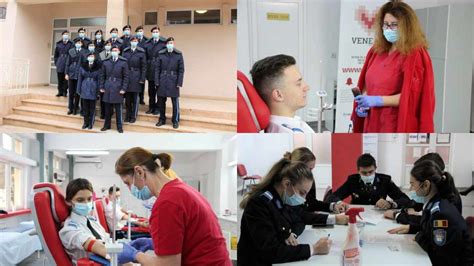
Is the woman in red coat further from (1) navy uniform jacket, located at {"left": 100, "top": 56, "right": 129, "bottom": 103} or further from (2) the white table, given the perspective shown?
(1) navy uniform jacket, located at {"left": 100, "top": 56, "right": 129, "bottom": 103}

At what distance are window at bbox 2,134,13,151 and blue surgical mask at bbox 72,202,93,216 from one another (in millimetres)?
579

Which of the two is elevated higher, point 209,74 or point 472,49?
point 472,49

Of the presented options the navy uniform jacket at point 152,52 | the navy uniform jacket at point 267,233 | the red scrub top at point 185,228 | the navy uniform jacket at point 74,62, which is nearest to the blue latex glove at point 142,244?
the red scrub top at point 185,228

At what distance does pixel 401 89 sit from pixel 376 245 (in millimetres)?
961

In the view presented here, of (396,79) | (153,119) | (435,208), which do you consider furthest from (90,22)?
(435,208)

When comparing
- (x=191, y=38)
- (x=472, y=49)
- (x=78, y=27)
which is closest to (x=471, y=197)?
(x=472, y=49)

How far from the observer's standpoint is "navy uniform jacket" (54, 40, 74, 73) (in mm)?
3189

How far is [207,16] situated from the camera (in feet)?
10.2

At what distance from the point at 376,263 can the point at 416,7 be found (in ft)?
5.15

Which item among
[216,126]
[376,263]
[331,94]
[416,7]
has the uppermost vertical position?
[416,7]

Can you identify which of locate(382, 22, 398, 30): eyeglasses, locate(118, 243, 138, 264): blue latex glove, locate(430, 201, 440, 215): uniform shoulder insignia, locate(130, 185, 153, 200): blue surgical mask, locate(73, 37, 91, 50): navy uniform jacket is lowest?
locate(118, 243, 138, 264): blue latex glove

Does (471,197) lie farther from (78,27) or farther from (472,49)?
(78,27)

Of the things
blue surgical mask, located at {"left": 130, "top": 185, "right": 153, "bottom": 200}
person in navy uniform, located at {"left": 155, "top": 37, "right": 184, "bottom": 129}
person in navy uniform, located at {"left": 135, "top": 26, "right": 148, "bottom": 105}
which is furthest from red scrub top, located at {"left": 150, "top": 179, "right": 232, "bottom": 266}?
person in navy uniform, located at {"left": 135, "top": 26, "right": 148, "bottom": 105}

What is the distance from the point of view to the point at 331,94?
315 centimetres
